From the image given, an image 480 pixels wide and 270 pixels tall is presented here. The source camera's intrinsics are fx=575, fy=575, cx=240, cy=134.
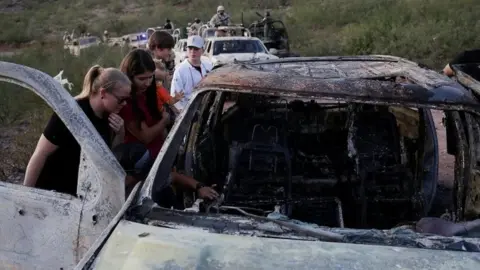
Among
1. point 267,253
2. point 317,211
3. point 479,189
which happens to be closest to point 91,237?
point 267,253

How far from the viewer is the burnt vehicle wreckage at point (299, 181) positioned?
2.04 metres

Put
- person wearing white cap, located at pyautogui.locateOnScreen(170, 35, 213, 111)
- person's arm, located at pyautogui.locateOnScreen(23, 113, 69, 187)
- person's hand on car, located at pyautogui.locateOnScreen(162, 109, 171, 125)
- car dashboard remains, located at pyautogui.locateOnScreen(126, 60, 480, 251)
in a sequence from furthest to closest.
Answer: person wearing white cap, located at pyautogui.locateOnScreen(170, 35, 213, 111)
person's hand on car, located at pyautogui.locateOnScreen(162, 109, 171, 125)
person's arm, located at pyautogui.locateOnScreen(23, 113, 69, 187)
car dashboard remains, located at pyautogui.locateOnScreen(126, 60, 480, 251)

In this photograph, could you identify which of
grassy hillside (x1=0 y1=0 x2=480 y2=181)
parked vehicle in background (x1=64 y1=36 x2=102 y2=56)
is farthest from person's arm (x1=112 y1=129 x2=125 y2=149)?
parked vehicle in background (x1=64 y1=36 x2=102 y2=56)

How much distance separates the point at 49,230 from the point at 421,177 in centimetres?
230

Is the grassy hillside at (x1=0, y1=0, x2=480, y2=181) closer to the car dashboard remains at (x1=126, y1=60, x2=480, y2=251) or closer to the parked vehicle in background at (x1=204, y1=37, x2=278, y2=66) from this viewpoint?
the parked vehicle in background at (x1=204, y1=37, x2=278, y2=66)

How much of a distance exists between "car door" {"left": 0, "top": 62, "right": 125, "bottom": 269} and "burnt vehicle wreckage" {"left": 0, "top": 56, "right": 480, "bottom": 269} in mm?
10

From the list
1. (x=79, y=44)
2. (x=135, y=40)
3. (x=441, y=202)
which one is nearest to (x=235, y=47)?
(x=135, y=40)

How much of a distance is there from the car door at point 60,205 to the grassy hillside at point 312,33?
141 inches

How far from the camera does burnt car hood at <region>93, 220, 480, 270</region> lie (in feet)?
6.32

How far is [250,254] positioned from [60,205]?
116 cm

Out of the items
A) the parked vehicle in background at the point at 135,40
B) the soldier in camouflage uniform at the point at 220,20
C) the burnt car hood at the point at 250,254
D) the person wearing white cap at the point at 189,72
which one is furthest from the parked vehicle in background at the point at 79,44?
the burnt car hood at the point at 250,254

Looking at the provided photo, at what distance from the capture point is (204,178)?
370 cm

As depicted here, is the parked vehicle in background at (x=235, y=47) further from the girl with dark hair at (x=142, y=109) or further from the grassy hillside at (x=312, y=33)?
the girl with dark hair at (x=142, y=109)

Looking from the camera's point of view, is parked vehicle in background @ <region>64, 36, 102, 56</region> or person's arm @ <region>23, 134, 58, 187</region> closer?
person's arm @ <region>23, 134, 58, 187</region>
